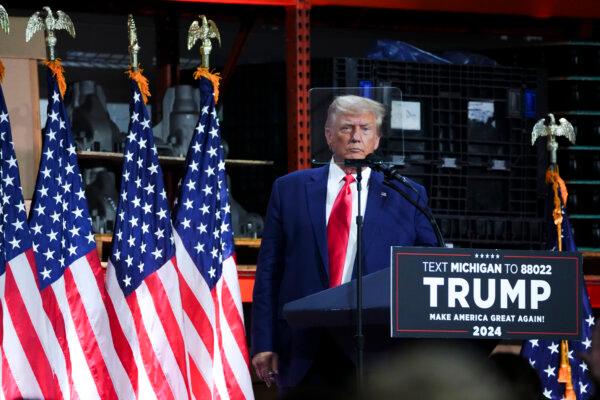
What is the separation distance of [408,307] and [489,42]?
7.51m

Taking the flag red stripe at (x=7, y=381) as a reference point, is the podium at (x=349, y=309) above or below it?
above

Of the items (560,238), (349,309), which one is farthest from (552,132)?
(349,309)

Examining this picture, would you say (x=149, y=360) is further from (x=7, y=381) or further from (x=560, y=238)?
(x=560, y=238)

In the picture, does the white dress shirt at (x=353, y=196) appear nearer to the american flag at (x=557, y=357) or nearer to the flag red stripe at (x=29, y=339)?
the flag red stripe at (x=29, y=339)


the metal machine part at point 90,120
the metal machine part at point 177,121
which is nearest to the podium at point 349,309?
the metal machine part at point 90,120

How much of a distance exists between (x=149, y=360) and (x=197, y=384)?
11.9 inches

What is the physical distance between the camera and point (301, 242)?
16.0ft

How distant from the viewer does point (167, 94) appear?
7.54 metres

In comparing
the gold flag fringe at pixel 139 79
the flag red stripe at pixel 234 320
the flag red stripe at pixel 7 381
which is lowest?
the flag red stripe at pixel 7 381

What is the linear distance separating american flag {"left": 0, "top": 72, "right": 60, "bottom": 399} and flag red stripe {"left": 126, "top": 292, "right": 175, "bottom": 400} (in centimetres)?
39

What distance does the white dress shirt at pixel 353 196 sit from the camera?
15.8ft

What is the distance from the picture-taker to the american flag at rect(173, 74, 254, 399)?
6273mm

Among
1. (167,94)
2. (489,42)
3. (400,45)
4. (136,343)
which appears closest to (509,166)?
(400,45)

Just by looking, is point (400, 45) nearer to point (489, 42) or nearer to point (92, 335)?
point (92, 335)
